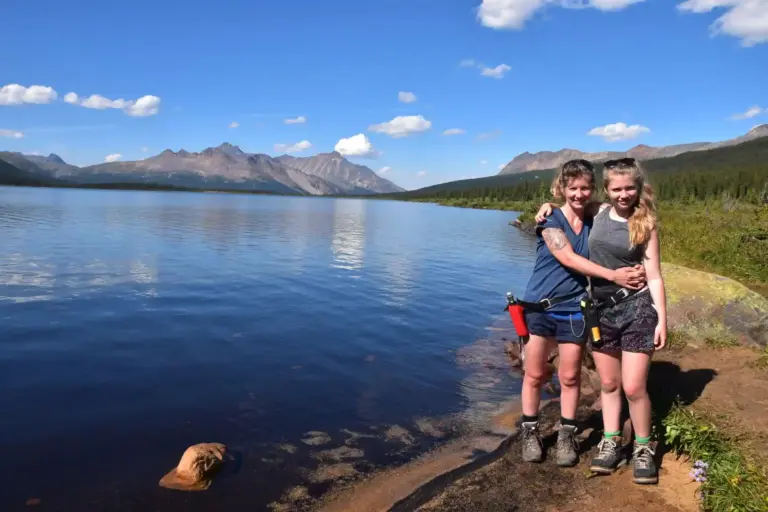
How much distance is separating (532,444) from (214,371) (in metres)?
7.13

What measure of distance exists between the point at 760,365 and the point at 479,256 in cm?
2739

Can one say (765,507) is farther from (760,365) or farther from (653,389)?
(760,365)

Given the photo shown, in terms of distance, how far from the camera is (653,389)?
7.93 m

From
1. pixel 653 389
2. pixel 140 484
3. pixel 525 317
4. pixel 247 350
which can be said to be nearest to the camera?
pixel 525 317

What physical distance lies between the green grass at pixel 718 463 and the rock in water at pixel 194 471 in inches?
236

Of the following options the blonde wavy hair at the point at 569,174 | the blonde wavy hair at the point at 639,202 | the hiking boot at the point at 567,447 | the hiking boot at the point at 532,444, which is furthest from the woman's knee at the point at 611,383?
the blonde wavy hair at the point at 569,174

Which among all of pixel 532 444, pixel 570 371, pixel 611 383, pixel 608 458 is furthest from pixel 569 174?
pixel 532 444

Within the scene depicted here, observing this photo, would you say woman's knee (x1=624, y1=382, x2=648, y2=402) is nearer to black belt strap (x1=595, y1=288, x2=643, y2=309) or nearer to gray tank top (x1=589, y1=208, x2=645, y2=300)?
black belt strap (x1=595, y1=288, x2=643, y2=309)

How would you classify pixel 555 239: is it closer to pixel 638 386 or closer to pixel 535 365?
pixel 535 365

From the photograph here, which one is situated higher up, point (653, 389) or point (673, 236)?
point (673, 236)

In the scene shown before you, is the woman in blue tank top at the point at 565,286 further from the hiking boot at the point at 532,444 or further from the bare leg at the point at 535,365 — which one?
the hiking boot at the point at 532,444

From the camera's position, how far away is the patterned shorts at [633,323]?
575 centimetres

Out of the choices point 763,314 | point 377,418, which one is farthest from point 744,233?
point 377,418

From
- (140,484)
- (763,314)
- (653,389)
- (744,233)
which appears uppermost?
(744,233)
